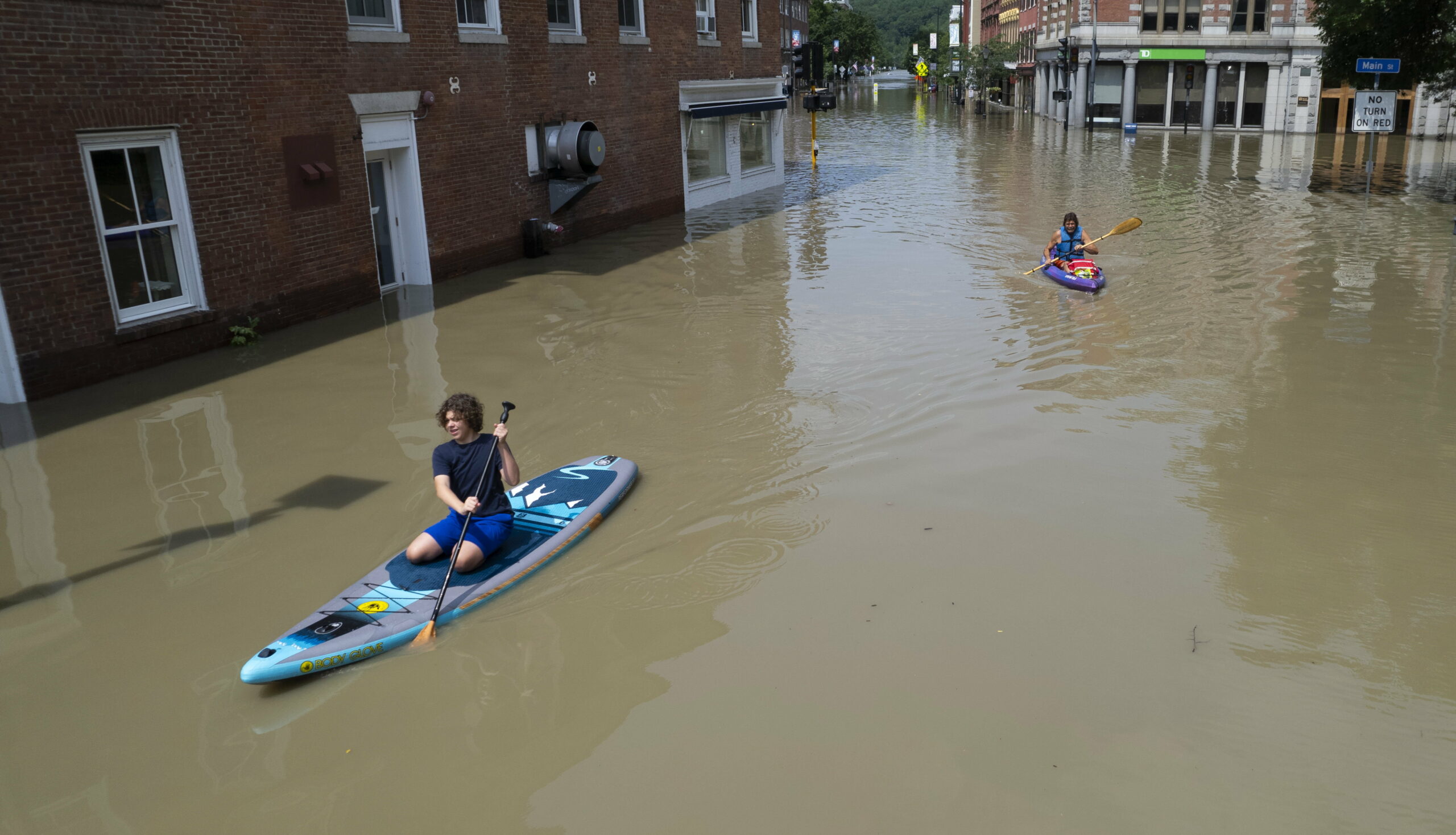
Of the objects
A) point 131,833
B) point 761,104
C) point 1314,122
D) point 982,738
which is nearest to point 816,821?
point 982,738

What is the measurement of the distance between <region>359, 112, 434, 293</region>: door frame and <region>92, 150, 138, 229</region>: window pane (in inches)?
139

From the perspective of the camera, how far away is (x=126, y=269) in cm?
1104

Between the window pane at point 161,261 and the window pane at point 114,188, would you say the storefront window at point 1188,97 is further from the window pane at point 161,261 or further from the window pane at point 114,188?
the window pane at point 114,188

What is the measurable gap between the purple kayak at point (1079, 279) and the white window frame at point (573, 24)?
29.7ft

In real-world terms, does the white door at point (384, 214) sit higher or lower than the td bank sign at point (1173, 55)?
lower

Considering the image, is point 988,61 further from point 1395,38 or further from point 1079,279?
point 1079,279

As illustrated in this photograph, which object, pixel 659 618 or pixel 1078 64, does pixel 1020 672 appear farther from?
pixel 1078 64

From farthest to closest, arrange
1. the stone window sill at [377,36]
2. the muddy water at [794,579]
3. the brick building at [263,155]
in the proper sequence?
the stone window sill at [377,36] < the brick building at [263,155] < the muddy water at [794,579]

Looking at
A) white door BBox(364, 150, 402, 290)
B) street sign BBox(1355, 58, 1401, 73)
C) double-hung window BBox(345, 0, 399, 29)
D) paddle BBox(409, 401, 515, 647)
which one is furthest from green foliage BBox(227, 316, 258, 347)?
street sign BBox(1355, 58, 1401, 73)

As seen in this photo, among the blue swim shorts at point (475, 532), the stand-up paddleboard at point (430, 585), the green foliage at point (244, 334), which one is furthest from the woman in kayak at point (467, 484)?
the green foliage at point (244, 334)

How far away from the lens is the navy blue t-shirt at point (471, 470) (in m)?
6.64

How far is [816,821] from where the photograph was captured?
4.58m

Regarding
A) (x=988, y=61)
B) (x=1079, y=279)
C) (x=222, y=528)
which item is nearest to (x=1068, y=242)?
(x=1079, y=279)

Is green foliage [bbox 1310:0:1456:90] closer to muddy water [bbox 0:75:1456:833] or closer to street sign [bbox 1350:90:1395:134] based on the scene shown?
street sign [bbox 1350:90:1395:134]
